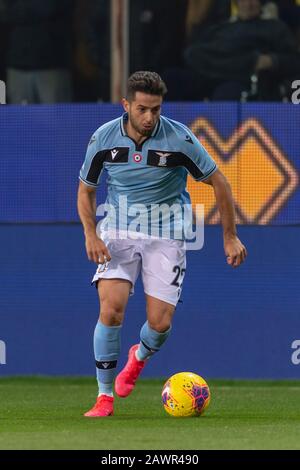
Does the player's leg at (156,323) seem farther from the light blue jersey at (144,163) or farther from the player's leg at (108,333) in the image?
the light blue jersey at (144,163)

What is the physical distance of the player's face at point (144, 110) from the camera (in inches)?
334

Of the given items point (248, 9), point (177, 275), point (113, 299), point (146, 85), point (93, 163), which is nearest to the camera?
point (146, 85)

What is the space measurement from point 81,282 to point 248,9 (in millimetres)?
2681

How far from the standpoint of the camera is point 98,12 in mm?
11875

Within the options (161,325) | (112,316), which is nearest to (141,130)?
(112,316)

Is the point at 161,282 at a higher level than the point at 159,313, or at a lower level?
higher

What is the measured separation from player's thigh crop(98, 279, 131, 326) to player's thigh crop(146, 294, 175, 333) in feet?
0.94

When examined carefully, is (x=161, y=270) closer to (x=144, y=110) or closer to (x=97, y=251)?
(x=97, y=251)

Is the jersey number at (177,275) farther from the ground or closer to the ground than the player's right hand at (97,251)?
closer to the ground

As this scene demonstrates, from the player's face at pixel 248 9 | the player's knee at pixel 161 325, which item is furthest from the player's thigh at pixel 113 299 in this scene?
the player's face at pixel 248 9

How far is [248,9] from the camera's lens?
11.7m
